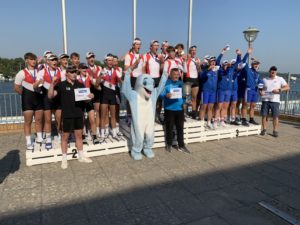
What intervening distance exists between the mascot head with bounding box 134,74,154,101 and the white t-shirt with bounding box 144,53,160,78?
3.43ft

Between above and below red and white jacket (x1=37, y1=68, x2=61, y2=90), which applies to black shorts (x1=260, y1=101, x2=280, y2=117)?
below

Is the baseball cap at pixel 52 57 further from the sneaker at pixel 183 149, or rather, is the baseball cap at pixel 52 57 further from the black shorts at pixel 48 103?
the sneaker at pixel 183 149

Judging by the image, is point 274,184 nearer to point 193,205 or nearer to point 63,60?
point 193,205

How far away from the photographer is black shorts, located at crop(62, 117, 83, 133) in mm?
5141

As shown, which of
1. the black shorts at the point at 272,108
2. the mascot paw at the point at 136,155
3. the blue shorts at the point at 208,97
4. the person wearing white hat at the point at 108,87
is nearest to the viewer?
the mascot paw at the point at 136,155

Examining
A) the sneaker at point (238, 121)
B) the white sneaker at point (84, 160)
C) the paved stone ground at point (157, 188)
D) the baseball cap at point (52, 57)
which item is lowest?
the paved stone ground at point (157, 188)

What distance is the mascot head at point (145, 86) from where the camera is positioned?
5.60m

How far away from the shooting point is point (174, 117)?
6.31m

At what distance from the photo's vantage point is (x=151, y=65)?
6637 millimetres

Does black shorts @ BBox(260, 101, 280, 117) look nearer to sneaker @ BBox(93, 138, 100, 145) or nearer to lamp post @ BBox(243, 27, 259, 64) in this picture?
lamp post @ BBox(243, 27, 259, 64)

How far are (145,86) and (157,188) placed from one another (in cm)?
222

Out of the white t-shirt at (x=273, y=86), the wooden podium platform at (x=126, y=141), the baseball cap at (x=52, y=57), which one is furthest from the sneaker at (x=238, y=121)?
the baseball cap at (x=52, y=57)

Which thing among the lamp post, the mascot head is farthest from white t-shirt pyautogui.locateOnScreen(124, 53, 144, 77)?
the lamp post

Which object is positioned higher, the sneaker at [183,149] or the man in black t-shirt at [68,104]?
the man in black t-shirt at [68,104]
